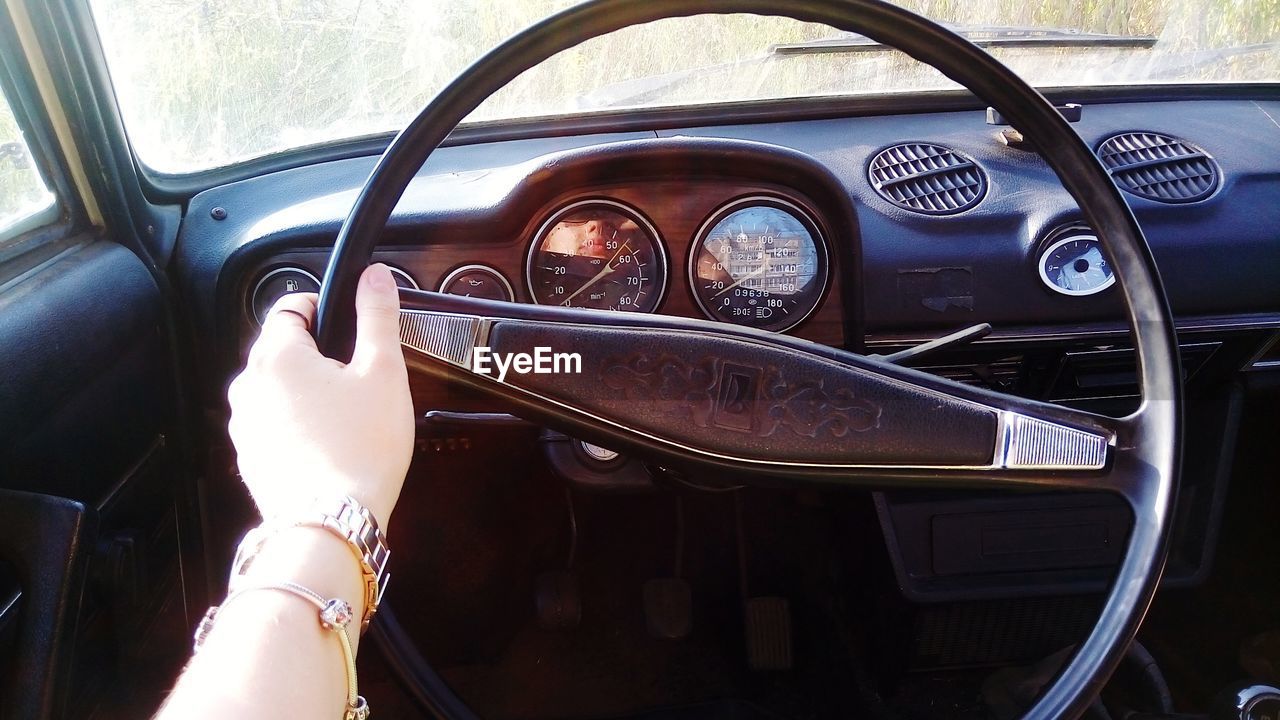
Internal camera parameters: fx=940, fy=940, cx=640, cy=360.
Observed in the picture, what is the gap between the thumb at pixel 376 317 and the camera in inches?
39.6

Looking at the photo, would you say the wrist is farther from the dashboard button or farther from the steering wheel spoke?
the dashboard button

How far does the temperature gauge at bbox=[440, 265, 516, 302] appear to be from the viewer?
5.90ft

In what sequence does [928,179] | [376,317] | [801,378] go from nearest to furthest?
[376,317] < [801,378] < [928,179]

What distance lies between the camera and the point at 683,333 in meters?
1.19

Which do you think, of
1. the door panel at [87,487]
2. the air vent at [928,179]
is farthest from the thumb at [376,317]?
the air vent at [928,179]

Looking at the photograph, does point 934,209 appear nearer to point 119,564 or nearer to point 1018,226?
point 1018,226

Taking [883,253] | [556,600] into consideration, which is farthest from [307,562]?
[556,600]

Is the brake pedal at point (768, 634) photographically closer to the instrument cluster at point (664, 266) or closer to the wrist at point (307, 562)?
the instrument cluster at point (664, 266)

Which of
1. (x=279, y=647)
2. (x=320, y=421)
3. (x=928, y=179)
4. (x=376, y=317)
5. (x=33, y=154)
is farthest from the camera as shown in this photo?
(x=928, y=179)

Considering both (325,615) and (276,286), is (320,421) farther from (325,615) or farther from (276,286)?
(276,286)

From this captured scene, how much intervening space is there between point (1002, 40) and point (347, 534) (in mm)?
1821

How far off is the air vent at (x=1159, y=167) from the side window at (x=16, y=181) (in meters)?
2.11

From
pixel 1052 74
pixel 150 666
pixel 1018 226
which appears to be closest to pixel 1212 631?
pixel 1018 226

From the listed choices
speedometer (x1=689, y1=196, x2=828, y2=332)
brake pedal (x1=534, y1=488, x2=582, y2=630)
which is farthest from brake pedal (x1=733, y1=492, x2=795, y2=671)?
speedometer (x1=689, y1=196, x2=828, y2=332)
